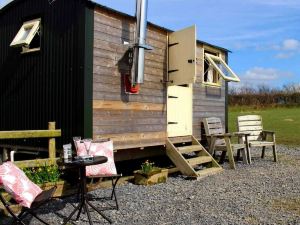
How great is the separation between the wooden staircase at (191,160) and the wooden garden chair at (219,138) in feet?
1.31

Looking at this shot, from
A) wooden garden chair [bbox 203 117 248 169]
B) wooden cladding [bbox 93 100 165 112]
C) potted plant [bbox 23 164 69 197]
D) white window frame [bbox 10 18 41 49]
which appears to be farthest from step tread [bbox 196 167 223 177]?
white window frame [bbox 10 18 41 49]

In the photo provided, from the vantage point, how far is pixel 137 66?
7777 mm

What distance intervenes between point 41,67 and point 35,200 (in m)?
4.10

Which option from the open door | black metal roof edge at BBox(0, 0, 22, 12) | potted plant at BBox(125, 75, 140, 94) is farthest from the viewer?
black metal roof edge at BBox(0, 0, 22, 12)

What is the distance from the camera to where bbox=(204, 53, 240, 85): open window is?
34.4ft

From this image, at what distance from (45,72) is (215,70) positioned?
494cm

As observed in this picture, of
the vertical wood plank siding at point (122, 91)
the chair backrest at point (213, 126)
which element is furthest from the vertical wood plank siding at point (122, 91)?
the chair backrest at point (213, 126)

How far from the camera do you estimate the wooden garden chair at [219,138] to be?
31.0 feet

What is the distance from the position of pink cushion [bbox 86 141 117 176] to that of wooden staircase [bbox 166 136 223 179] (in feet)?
8.50

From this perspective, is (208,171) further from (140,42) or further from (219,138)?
(140,42)

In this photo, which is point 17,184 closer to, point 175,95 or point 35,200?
point 35,200

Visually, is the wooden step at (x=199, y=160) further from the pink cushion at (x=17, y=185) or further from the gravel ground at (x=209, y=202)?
the pink cushion at (x=17, y=185)

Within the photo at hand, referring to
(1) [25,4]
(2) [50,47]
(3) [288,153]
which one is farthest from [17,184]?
(3) [288,153]

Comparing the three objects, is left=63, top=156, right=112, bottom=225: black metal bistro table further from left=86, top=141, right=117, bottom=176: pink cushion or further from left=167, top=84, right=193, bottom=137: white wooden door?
left=167, top=84, right=193, bottom=137: white wooden door
